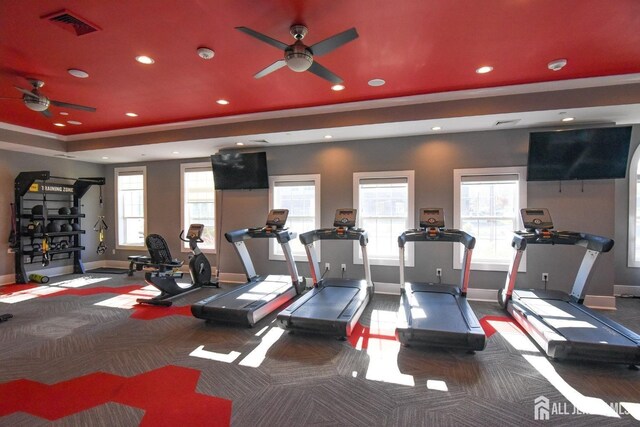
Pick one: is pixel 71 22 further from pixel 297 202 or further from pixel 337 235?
pixel 297 202

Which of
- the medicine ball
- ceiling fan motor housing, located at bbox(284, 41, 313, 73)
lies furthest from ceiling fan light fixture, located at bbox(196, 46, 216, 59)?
the medicine ball

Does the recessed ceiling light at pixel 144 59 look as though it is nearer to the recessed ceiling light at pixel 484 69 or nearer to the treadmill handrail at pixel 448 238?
the recessed ceiling light at pixel 484 69

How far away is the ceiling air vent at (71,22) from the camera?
8.06ft

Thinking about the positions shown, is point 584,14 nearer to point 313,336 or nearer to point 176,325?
point 313,336

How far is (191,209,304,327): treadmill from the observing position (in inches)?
158

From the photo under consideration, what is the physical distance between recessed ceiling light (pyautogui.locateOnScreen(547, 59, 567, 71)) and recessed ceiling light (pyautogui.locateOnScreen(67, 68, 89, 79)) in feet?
17.9

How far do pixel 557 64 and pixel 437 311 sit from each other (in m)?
3.21

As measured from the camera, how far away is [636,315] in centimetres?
→ 435

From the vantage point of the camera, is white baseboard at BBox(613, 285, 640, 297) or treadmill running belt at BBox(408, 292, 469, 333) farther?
white baseboard at BBox(613, 285, 640, 297)

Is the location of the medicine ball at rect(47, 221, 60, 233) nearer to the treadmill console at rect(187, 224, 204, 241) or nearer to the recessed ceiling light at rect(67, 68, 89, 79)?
the treadmill console at rect(187, 224, 204, 241)

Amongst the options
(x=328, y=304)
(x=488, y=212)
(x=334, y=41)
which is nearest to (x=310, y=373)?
(x=328, y=304)

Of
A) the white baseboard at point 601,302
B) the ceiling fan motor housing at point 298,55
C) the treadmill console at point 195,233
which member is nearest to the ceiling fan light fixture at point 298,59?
the ceiling fan motor housing at point 298,55

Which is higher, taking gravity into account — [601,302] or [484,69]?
[484,69]

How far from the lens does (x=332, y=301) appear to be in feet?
14.2
